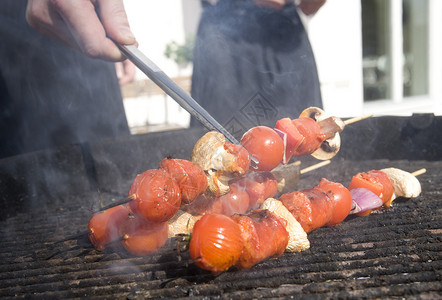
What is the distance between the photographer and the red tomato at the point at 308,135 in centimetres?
283

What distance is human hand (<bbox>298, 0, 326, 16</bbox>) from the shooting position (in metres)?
4.82

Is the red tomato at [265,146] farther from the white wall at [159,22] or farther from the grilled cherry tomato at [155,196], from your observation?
the white wall at [159,22]

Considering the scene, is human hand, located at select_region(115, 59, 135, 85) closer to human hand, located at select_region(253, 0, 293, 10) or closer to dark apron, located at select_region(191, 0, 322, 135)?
dark apron, located at select_region(191, 0, 322, 135)

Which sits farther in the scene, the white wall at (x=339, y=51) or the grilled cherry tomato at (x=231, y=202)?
the white wall at (x=339, y=51)

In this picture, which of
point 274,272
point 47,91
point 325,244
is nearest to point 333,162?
point 325,244

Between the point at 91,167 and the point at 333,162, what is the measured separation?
2831 millimetres

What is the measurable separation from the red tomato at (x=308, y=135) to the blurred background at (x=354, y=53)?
4.22 meters

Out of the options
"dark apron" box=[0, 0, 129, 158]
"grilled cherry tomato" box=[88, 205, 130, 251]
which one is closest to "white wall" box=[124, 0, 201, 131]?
"dark apron" box=[0, 0, 129, 158]

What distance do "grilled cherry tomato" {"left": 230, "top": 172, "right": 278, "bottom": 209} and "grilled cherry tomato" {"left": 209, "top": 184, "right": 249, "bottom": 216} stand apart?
0.05m

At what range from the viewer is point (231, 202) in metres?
2.65

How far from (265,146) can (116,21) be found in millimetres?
1648

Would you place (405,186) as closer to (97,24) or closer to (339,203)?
(339,203)

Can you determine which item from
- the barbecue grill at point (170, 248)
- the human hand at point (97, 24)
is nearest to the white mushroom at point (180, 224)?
the barbecue grill at point (170, 248)

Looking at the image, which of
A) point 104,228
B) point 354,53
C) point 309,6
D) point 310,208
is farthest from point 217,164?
point 354,53
